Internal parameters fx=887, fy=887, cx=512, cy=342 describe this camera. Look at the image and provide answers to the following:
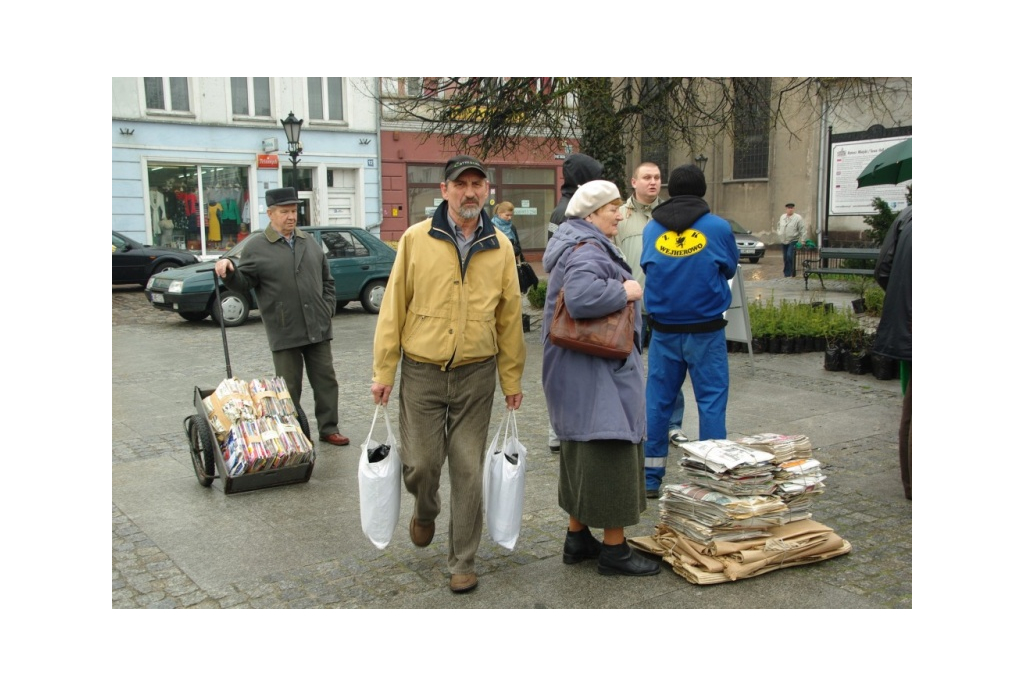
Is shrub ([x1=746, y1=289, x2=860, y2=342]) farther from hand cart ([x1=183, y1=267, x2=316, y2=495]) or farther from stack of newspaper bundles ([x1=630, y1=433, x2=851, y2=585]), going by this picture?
hand cart ([x1=183, y1=267, x2=316, y2=495])

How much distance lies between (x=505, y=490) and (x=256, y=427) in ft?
7.66

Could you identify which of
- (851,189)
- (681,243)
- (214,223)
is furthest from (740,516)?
(214,223)

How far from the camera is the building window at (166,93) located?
76.4 feet

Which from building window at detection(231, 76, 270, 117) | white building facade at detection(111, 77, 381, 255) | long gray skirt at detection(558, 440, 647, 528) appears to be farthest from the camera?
building window at detection(231, 76, 270, 117)

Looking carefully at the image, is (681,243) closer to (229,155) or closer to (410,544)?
(410,544)

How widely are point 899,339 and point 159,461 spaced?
16.9 feet

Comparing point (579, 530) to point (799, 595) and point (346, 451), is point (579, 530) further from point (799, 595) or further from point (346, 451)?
point (346, 451)

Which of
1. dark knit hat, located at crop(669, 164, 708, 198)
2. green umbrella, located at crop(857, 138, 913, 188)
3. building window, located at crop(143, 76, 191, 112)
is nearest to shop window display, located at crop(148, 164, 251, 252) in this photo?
building window, located at crop(143, 76, 191, 112)

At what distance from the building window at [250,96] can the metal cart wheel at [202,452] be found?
2081cm

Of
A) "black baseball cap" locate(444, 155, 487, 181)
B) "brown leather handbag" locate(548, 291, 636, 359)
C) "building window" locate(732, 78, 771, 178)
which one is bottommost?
"brown leather handbag" locate(548, 291, 636, 359)

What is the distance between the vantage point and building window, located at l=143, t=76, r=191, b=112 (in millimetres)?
23281

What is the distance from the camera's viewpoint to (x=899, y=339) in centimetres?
505

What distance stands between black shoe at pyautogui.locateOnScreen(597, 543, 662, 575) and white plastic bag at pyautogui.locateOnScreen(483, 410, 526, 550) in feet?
1.48

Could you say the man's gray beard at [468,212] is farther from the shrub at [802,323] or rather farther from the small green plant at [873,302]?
the small green plant at [873,302]
